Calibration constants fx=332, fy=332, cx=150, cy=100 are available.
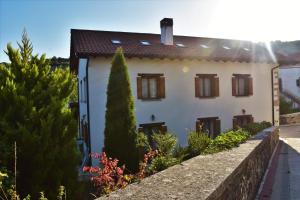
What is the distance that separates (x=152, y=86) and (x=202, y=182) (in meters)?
12.3

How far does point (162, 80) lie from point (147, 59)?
1.30m

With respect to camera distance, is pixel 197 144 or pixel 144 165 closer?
pixel 144 165

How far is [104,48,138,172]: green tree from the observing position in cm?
1180

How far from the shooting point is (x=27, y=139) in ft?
21.2

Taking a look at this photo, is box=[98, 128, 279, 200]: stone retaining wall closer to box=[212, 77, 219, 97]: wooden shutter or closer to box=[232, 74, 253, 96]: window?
box=[212, 77, 219, 97]: wooden shutter

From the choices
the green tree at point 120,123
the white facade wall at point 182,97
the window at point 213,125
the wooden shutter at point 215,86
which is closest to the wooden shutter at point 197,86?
the white facade wall at point 182,97

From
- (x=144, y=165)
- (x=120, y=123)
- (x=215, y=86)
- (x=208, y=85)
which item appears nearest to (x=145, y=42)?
(x=208, y=85)

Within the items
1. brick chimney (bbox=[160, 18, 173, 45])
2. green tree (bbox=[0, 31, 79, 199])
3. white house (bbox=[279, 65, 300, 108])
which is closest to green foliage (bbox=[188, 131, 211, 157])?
green tree (bbox=[0, 31, 79, 199])

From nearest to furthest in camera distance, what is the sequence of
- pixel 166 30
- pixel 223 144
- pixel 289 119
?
A: pixel 223 144
pixel 166 30
pixel 289 119

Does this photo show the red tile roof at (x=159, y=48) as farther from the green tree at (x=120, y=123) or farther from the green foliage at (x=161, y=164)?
the green foliage at (x=161, y=164)

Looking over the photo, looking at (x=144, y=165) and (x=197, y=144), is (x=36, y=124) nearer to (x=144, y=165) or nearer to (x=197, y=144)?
(x=144, y=165)

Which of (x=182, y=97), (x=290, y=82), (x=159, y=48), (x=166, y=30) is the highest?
(x=166, y=30)

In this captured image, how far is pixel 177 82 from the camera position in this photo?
56.5ft

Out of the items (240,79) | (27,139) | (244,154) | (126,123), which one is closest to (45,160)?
(27,139)
